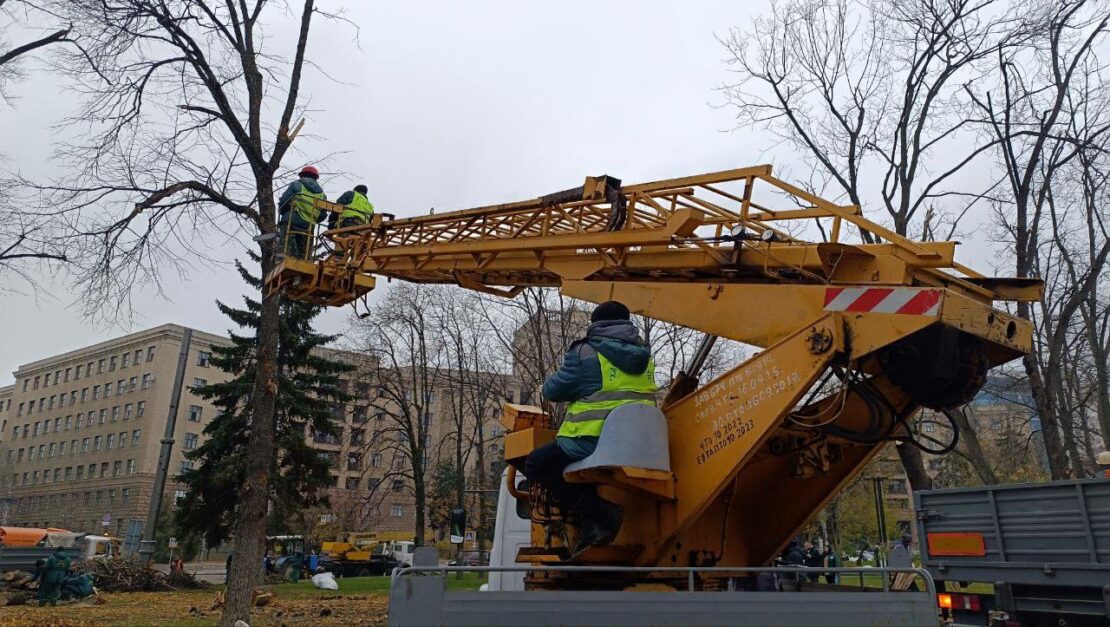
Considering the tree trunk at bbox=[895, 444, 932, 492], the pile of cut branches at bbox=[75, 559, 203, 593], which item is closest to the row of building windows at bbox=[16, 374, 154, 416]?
the pile of cut branches at bbox=[75, 559, 203, 593]

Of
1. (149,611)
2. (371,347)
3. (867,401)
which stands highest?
(371,347)

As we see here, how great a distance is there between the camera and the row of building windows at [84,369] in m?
67.2

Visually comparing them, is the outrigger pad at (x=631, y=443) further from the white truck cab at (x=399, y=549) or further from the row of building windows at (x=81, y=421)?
the row of building windows at (x=81, y=421)

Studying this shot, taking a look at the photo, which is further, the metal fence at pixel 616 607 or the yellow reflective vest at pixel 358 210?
the yellow reflective vest at pixel 358 210

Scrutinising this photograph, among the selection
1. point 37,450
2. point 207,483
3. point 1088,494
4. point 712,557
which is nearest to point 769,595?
point 712,557

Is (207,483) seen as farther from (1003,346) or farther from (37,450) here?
→ (37,450)

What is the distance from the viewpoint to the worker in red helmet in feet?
33.3

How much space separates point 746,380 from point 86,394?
82.3 m

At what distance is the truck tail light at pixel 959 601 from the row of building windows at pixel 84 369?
69888mm

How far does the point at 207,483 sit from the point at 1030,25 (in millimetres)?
25444

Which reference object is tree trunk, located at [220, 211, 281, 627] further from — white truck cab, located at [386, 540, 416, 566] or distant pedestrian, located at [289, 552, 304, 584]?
white truck cab, located at [386, 540, 416, 566]

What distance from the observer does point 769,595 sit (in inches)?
175

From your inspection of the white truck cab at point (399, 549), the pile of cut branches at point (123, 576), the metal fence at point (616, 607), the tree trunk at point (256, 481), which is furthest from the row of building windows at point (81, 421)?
the metal fence at point (616, 607)

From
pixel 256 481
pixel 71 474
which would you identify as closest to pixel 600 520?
pixel 256 481
